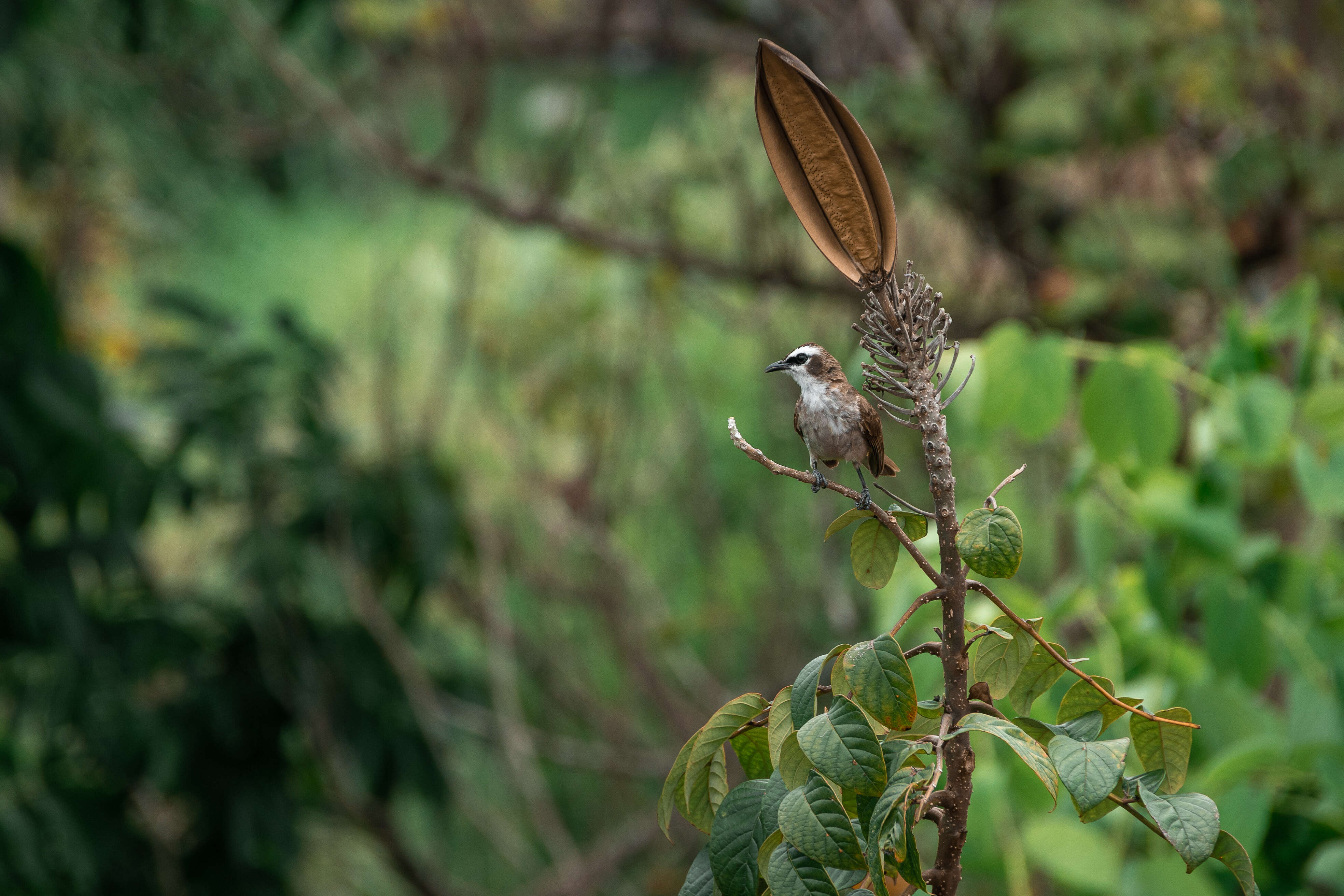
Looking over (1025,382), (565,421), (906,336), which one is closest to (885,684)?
(906,336)

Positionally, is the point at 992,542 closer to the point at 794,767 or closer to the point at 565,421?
the point at 794,767

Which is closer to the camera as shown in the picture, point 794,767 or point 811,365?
point 794,767

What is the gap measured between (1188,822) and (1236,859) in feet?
0.12

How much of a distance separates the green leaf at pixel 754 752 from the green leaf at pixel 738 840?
37 mm

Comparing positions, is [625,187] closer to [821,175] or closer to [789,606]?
[789,606]

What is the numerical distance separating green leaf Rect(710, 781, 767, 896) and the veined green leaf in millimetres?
133

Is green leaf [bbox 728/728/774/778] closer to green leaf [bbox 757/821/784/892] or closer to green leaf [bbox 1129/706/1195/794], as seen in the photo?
green leaf [bbox 757/821/784/892]

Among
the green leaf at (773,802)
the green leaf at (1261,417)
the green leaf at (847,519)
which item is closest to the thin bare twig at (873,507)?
the green leaf at (847,519)

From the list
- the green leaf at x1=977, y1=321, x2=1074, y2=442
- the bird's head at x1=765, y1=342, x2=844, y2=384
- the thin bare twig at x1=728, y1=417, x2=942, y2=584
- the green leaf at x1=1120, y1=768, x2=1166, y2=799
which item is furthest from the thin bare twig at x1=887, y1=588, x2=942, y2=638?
the green leaf at x1=977, y1=321, x2=1074, y2=442

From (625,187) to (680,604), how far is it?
116 cm

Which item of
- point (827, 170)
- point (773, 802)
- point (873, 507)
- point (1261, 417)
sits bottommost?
point (1261, 417)

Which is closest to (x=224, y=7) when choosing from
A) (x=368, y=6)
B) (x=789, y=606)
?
(x=368, y=6)

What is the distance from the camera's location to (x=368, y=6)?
2357mm

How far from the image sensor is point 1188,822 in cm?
42
